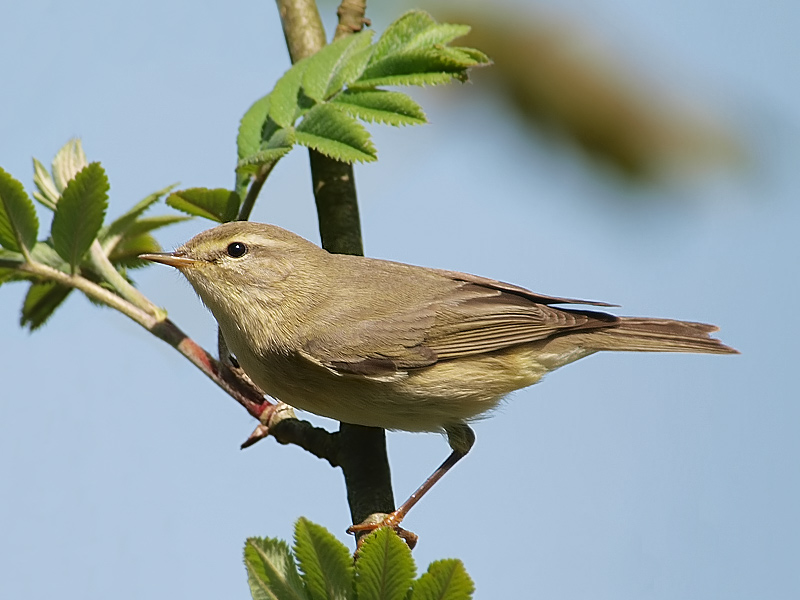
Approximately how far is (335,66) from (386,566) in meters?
1.92

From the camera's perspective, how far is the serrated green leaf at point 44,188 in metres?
3.28

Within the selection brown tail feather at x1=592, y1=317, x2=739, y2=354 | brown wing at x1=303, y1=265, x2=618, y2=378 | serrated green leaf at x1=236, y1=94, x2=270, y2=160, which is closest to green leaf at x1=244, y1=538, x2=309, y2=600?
brown wing at x1=303, y1=265, x2=618, y2=378

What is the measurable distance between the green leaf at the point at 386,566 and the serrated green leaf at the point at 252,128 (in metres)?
1.70

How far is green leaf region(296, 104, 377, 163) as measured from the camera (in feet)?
9.72

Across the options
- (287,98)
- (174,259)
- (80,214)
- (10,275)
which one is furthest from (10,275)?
(287,98)

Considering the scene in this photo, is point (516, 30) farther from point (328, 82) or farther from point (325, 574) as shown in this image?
point (325, 574)

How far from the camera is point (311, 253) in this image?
3.79 meters

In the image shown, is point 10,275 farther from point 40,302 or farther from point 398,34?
point 398,34

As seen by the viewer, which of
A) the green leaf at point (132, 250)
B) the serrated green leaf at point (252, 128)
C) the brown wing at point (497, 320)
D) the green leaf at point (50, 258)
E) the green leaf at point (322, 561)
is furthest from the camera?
the brown wing at point (497, 320)

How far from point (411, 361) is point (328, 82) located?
1.15 meters

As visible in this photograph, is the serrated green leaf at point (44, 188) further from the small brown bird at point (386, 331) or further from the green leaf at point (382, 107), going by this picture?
the green leaf at point (382, 107)

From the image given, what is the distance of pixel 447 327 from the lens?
3850 mm

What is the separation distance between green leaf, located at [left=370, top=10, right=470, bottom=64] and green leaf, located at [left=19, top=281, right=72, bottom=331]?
140 centimetres

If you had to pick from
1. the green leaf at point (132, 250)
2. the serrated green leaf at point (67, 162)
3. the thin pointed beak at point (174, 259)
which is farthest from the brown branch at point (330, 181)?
the serrated green leaf at point (67, 162)
